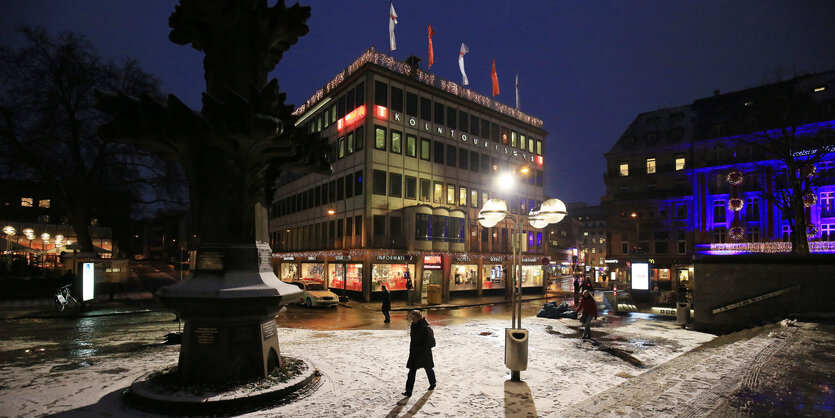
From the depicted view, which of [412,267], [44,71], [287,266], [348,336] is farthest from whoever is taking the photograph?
[287,266]

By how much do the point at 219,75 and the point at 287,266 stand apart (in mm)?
41032

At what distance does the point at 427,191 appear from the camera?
36875mm

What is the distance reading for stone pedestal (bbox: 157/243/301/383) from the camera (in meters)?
8.12

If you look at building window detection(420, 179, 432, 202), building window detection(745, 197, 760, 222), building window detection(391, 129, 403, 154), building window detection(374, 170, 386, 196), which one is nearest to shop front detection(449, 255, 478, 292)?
building window detection(420, 179, 432, 202)

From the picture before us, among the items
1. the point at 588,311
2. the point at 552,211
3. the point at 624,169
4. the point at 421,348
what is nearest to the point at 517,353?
the point at 421,348

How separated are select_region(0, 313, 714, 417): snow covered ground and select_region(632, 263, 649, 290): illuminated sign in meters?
11.2

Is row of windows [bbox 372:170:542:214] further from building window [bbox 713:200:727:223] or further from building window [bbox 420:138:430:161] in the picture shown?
building window [bbox 713:200:727:223]

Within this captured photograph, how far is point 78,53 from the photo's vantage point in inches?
1062

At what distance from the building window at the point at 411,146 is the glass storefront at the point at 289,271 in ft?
58.5

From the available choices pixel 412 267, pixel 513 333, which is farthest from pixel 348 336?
pixel 412 267

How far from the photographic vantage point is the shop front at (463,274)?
1481 inches

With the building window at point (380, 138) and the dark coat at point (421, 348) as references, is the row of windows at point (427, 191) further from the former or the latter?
the dark coat at point (421, 348)

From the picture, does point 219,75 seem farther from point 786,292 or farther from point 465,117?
Result: point 465,117

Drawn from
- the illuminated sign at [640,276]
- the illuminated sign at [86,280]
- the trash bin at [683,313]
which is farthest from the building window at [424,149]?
the illuminated sign at [86,280]
